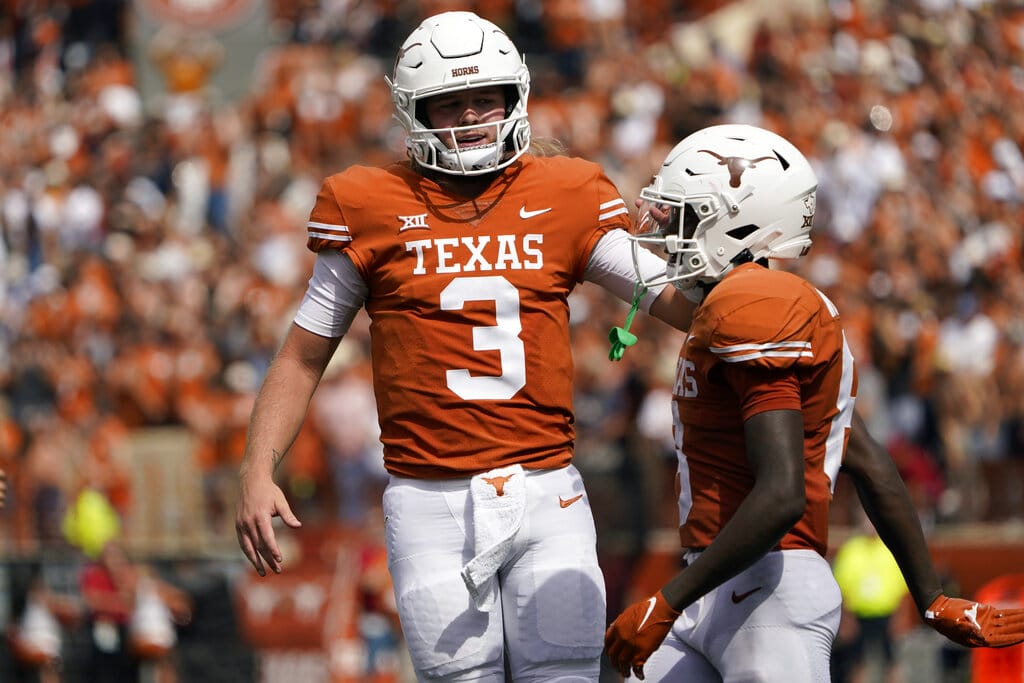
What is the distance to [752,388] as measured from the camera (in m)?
3.59

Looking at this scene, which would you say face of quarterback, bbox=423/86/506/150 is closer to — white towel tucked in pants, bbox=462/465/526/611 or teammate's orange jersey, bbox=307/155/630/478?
teammate's orange jersey, bbox=307/155/630/478

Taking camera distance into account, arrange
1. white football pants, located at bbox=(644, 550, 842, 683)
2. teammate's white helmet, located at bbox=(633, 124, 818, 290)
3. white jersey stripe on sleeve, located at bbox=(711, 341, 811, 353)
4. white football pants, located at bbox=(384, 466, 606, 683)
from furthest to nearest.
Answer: white football pants, located at bbox=(384, 466, 606, 683) → teammate's white helmet, located at bbox=(633, 124, 818, 290) → white football pants, located at bbox=(644, 550, 842, 683) → white jersey stripe on sleeve, located at bbox=(711, 341, 811, 353)

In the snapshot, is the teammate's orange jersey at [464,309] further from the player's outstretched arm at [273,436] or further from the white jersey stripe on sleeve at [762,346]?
the white jersey stripe on sleeve at [762,346]

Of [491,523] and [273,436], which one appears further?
[273,436]

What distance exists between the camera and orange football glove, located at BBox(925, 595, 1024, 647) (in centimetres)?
395

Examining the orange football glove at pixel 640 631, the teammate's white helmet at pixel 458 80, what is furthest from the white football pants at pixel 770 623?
the teammate's white helmet at pixel 458 80

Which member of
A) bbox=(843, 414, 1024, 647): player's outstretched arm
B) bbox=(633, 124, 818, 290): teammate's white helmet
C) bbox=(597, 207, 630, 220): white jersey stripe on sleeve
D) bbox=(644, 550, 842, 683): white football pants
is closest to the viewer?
bbox=(644, 550, 842, 683): white football pants

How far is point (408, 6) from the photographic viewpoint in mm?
17625

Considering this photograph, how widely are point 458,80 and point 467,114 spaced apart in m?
0.09

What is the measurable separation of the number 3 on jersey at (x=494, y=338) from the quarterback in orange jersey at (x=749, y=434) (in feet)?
1.18

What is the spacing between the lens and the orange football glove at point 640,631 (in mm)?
3570

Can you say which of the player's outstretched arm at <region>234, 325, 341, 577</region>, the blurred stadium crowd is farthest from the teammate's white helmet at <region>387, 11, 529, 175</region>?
the blurred stadium crowd

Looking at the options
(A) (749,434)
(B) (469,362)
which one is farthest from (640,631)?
(B) (469,362)

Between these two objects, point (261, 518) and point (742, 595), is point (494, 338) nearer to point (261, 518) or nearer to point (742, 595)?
point (261, 518)
